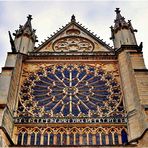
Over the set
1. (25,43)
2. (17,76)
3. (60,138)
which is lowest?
(60,138)

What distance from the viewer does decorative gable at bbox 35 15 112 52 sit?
21.6 metres

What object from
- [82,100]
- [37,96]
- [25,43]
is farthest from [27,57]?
[82,100]

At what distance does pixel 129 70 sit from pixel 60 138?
5353 mm

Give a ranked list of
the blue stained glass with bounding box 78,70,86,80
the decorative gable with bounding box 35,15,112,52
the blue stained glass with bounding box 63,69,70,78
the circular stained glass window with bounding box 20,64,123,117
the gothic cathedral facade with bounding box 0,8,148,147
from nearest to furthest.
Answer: the gothic cathedral facade with bounding box 0,8,148,147 → the circular stained glass window with bounding box 20,64,123,117 → the blue stained glass with bounding box 78,70,86,80 → the blue stained glass with bounding box 63,69,70,78 → the decorative gable with bounding box 35,15,112,52

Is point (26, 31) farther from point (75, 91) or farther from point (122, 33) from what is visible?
point (75, 91)

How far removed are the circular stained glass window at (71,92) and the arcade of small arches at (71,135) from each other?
A: 3.37 feet

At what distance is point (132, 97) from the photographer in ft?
51.4

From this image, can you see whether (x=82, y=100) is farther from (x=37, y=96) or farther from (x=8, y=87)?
(x=8, y=87)

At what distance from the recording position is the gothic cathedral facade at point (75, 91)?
14289 mm

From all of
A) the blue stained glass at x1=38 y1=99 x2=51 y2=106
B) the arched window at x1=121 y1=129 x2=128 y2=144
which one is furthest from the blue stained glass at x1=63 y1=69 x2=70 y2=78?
the arched window at x1=121 y1=129 x2=128 y2=144

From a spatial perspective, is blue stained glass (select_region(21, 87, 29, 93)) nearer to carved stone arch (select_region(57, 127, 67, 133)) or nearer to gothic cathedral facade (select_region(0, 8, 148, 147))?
gothic cathedral facade (select_region(0, 8, 148, 147))

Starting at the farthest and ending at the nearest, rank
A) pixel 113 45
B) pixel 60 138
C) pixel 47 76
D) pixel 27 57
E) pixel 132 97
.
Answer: pixel 113 45, pixel 27 57, pixel 47 76, pixel 132 97, pixel 60 138

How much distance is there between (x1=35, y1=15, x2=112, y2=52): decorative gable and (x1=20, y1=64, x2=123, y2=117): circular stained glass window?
101 inches

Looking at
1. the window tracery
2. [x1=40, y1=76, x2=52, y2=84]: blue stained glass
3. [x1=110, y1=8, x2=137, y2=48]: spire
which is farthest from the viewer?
[x1=110, y1=8, x2=137, y2=48]: spire
